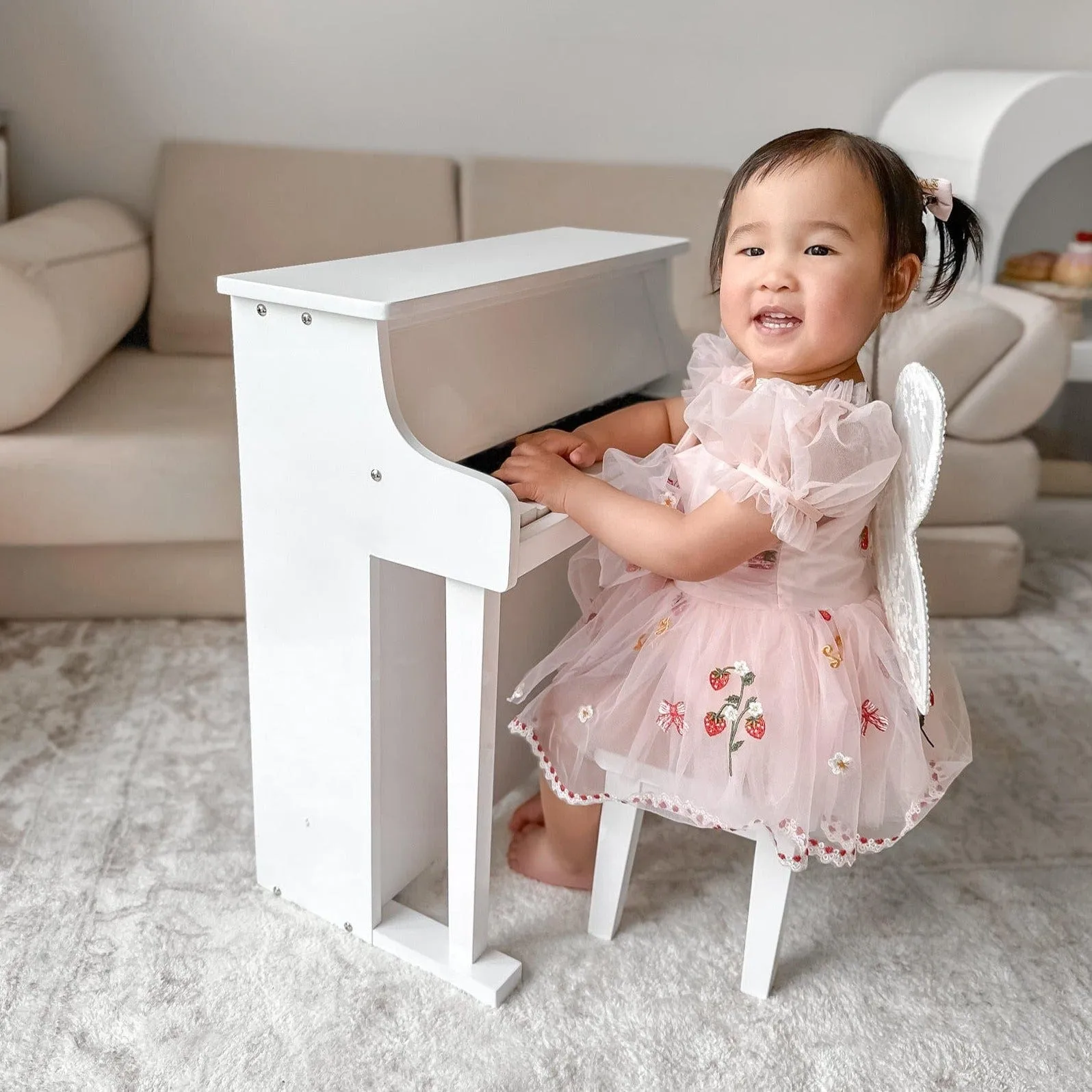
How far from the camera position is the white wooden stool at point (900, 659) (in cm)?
111

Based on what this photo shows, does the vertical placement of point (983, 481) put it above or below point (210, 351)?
below

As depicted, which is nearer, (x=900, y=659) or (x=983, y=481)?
(x=900, y=659)

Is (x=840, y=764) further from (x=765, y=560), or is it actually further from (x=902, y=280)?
(x=902, y=280)

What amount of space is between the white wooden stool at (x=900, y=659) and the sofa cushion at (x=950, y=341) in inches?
37.7

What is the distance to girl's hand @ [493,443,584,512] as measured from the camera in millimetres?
1176

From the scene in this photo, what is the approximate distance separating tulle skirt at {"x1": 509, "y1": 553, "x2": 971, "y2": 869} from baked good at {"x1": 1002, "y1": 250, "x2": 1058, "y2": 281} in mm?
1781

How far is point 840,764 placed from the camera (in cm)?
113

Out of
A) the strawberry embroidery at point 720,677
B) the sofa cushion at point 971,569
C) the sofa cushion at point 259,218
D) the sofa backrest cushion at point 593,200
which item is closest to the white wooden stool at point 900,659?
the strawberry embroidery at point 720,677

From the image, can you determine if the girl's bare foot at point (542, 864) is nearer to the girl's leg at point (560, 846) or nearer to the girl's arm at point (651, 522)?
the girl's leg at point (560, 846)

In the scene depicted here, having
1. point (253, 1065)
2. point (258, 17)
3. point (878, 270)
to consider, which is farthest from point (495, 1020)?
point (258, 17)

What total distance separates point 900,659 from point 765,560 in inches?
6.9

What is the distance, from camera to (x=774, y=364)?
116 cm

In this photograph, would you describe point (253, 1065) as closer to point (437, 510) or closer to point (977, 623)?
point (437, 510)

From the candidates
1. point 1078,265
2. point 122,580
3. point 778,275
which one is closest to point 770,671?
point 778,275
